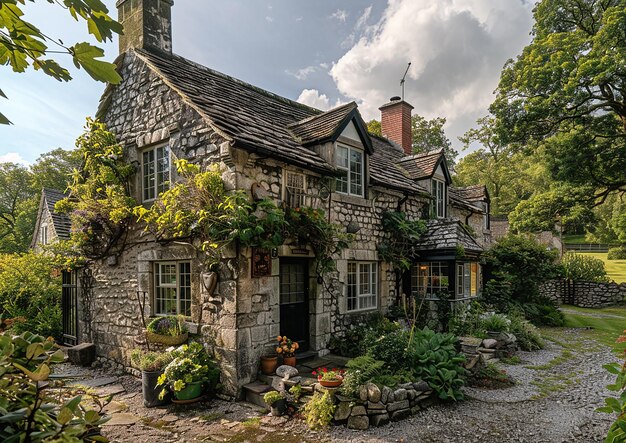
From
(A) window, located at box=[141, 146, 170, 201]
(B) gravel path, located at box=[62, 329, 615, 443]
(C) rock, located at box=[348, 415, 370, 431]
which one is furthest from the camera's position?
(A) window, located at box=[141, 146, 170, 201]

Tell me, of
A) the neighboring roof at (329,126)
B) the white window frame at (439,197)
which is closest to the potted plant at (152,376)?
the neighboring roof at (329,126)

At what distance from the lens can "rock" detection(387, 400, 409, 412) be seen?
681cm

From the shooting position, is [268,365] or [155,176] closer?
[268,365]

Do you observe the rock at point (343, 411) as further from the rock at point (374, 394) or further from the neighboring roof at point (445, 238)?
the neighboring roof at point (445, 238)

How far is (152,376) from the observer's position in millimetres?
7781

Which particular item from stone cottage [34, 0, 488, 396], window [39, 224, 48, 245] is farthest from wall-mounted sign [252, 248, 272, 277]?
window [39, 224, 48, 245]

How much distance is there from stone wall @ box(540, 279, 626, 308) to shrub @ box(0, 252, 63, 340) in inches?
953

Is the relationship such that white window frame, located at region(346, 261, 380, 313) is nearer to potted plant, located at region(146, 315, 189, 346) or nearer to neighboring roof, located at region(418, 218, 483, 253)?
neighboring roof, located at region(418, 218, 483, 253)

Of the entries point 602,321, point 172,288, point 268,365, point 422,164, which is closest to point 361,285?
point 268,365

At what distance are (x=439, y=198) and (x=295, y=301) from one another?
28.8 ft

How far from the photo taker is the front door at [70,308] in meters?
11.9

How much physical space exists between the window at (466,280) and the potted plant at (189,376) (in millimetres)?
8029

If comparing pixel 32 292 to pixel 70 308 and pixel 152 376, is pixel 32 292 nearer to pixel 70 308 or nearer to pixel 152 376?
pixel 70 308

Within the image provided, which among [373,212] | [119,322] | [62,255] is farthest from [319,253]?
[62,255]
